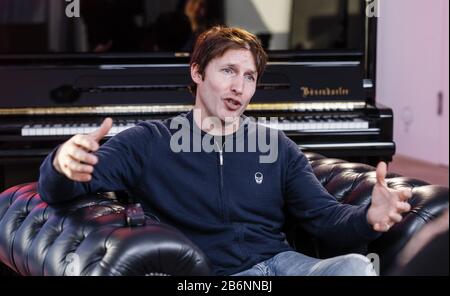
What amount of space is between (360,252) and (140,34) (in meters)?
1.92

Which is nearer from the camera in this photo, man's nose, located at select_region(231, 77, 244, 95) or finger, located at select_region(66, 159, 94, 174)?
finger, located at select_region(66, 159, 94, 174)

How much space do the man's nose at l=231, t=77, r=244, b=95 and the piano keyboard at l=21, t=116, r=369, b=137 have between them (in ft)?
4.24

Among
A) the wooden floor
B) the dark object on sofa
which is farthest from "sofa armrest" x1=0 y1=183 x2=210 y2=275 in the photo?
the wooden floor

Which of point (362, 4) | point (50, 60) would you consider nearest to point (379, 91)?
point (362, 4)

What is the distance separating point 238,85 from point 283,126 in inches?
53.6

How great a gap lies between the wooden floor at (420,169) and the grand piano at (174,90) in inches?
100

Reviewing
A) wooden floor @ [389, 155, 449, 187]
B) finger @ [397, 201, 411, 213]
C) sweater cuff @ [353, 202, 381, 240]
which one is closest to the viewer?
finger @ [397, 201, 411, 213]

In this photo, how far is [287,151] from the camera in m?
2.43

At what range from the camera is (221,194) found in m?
2.30

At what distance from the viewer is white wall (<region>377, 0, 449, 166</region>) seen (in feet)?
23.2

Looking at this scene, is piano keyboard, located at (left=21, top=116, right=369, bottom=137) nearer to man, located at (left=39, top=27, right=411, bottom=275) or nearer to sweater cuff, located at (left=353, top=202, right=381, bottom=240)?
man, located at (left=39, top=27, right=411, bottom=275)

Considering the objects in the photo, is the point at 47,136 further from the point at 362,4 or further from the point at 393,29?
the point at 393,29

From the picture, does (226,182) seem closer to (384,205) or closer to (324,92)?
(384,205)

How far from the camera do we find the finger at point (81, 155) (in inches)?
74.3
